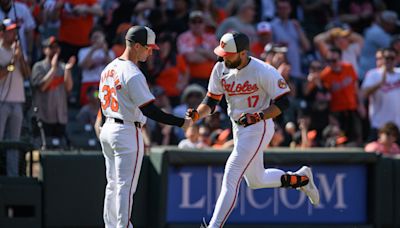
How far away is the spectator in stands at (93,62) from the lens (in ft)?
44.9

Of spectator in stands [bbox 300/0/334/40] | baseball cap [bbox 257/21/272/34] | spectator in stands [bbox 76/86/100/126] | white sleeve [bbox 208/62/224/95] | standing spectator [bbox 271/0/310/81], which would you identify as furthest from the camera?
spectator in stands [bbox 300/0/334/40]

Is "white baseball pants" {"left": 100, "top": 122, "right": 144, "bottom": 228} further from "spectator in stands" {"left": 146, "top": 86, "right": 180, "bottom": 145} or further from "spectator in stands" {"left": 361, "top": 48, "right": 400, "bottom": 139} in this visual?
"spectator in stands" {"left": 361, "top": 48, "right": 400, "bottom": 139}

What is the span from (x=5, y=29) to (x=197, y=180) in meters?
2.74

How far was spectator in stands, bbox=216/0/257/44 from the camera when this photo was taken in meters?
15.2

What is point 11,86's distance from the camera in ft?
37.8

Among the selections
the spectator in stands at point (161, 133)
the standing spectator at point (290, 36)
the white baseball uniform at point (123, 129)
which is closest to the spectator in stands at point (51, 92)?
the spectator in stands at point (161, 133)

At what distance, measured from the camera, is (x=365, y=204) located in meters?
11.8

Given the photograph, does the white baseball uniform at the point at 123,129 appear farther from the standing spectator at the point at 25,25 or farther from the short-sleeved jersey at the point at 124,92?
the standing spectator at the point at 25,25

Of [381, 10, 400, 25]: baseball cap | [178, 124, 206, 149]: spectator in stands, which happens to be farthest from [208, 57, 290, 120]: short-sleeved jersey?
[381, 10, 400, 25]: baseball cap

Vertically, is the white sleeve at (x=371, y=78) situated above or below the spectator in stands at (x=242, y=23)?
below

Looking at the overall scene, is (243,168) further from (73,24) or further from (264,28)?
(264,28)

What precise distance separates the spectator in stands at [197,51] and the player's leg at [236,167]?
18.1ft

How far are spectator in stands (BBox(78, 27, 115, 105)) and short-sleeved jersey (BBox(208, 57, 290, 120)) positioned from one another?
4.41 meters

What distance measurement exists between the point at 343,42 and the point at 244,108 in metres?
6.56
